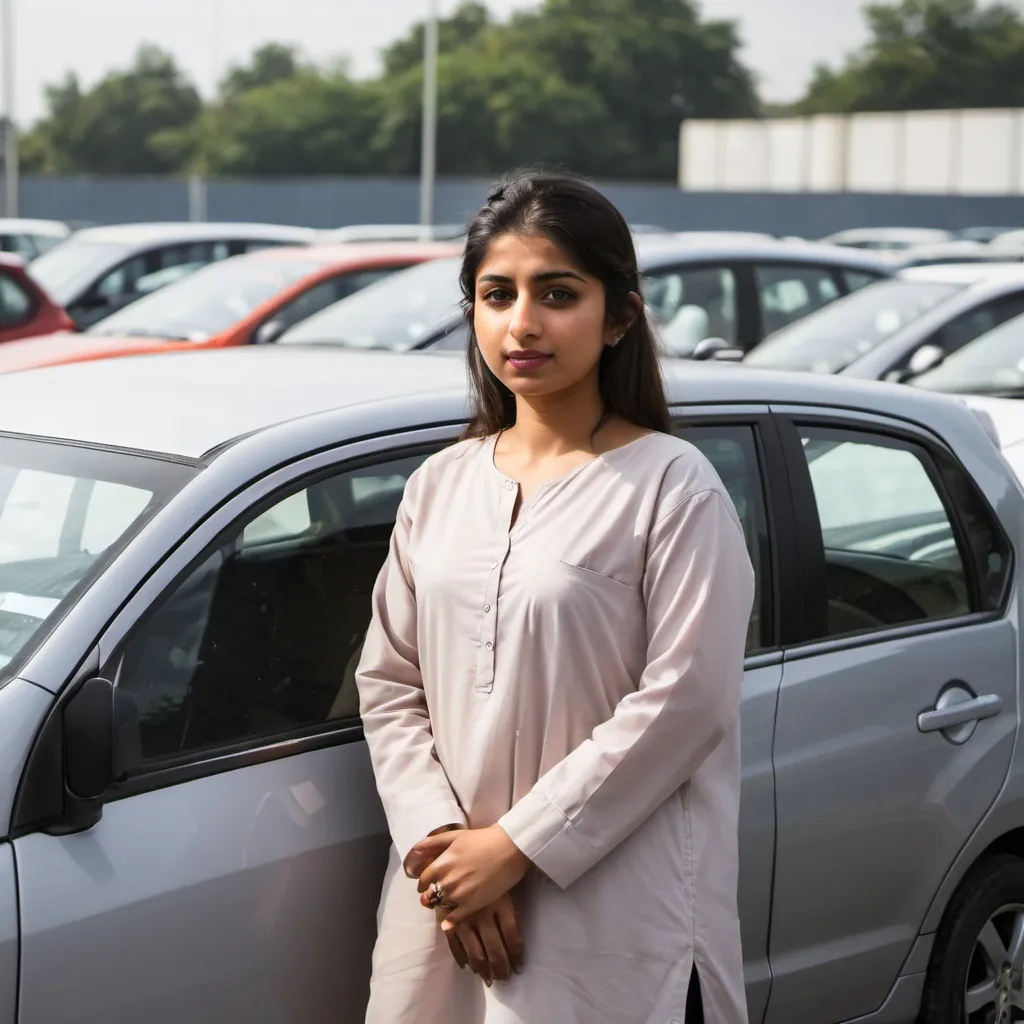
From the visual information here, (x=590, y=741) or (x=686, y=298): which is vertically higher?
(x=686, y=298)

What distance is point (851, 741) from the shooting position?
3.05m

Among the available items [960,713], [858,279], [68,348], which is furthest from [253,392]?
[858,279]

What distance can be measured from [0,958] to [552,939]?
69 cm

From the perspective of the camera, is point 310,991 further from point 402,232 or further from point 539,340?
point 402,232

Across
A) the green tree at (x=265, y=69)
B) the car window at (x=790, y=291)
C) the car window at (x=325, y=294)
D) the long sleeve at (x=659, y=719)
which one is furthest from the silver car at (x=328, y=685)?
the green tree at (x=265, y=69)

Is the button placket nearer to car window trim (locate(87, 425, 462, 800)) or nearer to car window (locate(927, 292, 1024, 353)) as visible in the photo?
car window trim (locate(87, 425, 462, 800))

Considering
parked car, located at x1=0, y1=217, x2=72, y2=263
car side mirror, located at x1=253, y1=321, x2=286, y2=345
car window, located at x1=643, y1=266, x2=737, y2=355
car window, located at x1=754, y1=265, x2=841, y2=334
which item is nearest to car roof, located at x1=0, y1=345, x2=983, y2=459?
car window, located at x1=643, y1=266, x2=737, y2=355

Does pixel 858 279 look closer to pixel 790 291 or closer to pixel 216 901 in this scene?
pixel 790 291

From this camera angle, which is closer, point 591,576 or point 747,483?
point 591,576

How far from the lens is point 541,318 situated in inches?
90.9

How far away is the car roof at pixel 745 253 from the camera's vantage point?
8.71 m

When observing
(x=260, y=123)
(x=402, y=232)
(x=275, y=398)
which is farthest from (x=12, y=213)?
(x=260, y=123)

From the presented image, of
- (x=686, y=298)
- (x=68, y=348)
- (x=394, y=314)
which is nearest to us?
(x=394, y=314)

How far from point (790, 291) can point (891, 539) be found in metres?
6.04
